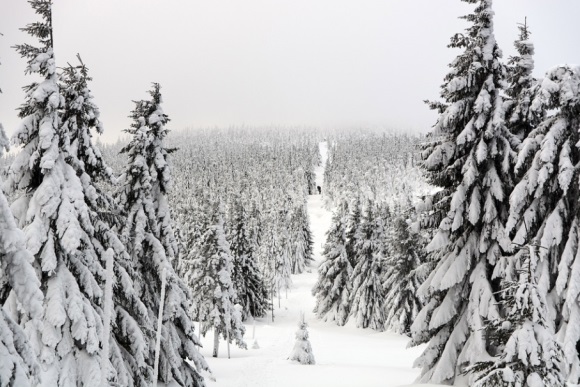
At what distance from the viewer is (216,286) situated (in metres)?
42.2

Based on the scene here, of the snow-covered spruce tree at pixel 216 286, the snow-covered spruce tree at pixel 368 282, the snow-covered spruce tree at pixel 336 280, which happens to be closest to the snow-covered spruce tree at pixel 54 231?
the snow-covered spruce tree at pixel 216 286

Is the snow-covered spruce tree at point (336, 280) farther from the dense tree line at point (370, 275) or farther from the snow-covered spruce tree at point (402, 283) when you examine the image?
the snow-covered spruce tree at point (402, 283)

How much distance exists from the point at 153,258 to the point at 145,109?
20.2ft

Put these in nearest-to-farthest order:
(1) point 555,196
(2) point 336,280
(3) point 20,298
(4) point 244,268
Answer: (3) point 20,298
(1) point 555,196
(4) point 244,268
(2) point 336,280

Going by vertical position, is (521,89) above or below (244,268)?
above

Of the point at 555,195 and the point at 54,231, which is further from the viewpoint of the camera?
the point at 555,195

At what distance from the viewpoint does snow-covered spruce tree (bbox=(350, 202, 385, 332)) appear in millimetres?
58625

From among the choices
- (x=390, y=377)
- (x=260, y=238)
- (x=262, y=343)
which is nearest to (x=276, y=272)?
(x=260, y=238)

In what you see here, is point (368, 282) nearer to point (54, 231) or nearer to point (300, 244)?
point (54, 231)

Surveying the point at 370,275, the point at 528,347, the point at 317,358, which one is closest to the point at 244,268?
the point at 370,275

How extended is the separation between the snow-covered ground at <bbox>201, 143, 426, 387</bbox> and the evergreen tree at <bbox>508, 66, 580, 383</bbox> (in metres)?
7.01

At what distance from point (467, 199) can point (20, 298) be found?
14.1m

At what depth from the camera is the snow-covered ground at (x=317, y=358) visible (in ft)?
96.5

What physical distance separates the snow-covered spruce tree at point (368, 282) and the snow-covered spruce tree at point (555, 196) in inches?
1731
